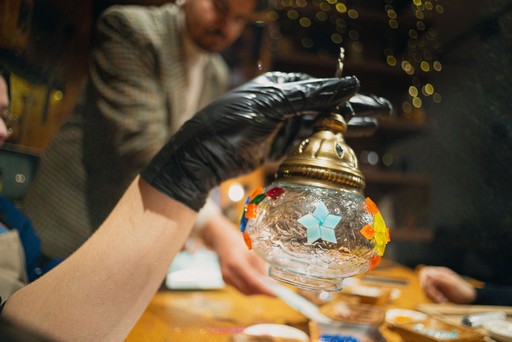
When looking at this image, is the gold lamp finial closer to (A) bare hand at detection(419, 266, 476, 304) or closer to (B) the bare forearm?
(B) the bare forearm

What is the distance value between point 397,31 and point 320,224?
86 cm

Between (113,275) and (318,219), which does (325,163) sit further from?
(113,275)

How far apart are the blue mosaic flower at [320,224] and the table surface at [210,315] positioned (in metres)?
0.45

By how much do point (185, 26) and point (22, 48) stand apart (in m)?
0.83

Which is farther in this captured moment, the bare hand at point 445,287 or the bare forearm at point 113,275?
the bare hand at point 445,287

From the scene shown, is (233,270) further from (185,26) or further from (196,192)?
(185,26)

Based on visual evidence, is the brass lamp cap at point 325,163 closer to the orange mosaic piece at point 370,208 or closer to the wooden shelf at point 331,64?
the orange mosaic piece at point 370,208

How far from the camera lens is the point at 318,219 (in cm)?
56

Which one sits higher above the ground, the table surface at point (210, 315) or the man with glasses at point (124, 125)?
the man with glasses at point (124, 125)

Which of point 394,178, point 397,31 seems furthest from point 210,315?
point 394,178

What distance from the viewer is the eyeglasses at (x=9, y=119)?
0.70 metres

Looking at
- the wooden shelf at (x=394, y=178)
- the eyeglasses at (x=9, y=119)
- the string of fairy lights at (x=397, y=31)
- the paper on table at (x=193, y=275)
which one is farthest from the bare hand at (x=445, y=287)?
the eyeglasses at (x=9, y=119)

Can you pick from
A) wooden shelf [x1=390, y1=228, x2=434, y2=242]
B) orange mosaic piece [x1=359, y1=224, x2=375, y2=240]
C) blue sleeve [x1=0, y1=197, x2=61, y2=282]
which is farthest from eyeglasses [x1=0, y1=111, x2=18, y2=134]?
wooden shelf [x1=390, y1=228, x2=434, y2=242]

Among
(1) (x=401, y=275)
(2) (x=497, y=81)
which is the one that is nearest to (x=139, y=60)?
(2) (x=497, y=81)
